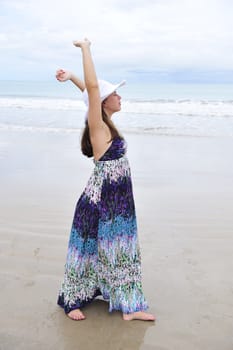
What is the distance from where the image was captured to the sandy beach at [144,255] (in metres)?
3.25

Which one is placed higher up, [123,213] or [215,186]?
[123,213]

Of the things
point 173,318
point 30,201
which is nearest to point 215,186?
point 30,201

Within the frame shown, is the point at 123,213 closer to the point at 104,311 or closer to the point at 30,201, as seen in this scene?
the point at 104,311

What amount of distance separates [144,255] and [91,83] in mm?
2197

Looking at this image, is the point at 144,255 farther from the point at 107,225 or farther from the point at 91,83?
the point at 91,83

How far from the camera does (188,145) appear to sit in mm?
11891

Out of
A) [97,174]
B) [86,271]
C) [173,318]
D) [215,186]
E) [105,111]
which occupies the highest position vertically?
[105,111]

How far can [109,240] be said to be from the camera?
10.7ft

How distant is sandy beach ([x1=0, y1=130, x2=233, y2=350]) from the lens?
10.7ft

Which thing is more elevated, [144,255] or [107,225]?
[107,225]

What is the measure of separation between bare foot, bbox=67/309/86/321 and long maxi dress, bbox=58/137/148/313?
0.06 metres

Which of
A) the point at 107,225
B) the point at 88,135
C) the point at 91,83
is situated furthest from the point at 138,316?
the point at 91,83

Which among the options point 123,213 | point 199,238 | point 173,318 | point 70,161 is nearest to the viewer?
point 123,213

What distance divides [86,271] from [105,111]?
117cm
